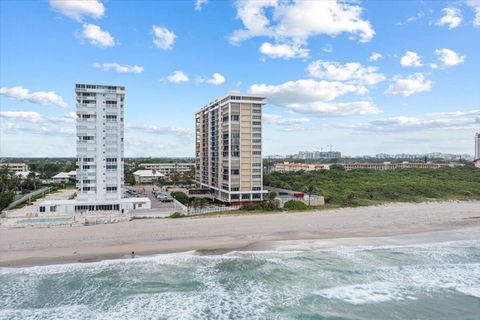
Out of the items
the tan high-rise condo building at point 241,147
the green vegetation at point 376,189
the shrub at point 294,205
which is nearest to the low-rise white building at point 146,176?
the green vegetation at point 376,189

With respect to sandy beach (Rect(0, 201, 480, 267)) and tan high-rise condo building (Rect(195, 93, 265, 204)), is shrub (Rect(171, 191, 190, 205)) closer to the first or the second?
tan high-rise condo building (Rect(195, 93, 265, 204))

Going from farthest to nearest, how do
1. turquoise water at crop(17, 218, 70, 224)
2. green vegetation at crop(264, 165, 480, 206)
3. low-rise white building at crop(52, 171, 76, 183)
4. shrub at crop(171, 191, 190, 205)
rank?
low-rise white building at crop(52, 171, 76, 183)
green vegetation at crop(264, 165, 480, 206)
shrub at crop(171, 191, 190, 205)
turquoise water at crop(17, 218, 70, 224)

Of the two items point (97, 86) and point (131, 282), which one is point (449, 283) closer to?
point (131, 282)

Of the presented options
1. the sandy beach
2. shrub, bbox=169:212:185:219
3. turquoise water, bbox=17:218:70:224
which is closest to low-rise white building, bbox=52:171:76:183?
turquoise water, bbox=17:218:70:224

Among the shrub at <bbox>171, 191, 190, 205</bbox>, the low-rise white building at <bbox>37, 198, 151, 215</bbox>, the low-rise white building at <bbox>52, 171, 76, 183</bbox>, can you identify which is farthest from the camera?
the low-rise white building at <bbox>52, 171, 76, 183</bbox>

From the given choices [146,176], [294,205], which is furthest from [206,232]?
[146,176]

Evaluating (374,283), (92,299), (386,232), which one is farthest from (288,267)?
(386,232)

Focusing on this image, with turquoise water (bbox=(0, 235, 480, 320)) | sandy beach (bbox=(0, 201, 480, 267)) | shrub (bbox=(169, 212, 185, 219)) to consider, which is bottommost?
turquoise water (bbox=(0, 235, 480, 320))
